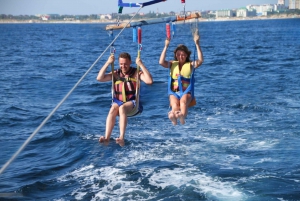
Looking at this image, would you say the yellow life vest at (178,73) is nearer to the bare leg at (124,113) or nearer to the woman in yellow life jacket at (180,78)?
the woman in yellow life jacket at (180,78)

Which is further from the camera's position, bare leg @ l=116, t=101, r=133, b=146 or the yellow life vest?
the yellow life vest

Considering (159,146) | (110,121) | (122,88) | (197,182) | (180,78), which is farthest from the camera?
(159,146)

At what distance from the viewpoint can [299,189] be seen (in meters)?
13.0

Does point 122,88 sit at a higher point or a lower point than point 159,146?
higher

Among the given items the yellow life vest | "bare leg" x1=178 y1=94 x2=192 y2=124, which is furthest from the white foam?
the yellow life vest

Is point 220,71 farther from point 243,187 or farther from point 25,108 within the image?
point 243,187

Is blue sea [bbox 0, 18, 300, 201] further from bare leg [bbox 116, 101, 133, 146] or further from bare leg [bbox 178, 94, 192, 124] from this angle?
bare leg [bbox 116, 101, 133, 146]

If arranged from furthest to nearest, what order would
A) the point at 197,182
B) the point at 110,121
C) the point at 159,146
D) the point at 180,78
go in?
the point at 159,146 → the point at 197,182 → the point at 180,78 → the point at 110,121

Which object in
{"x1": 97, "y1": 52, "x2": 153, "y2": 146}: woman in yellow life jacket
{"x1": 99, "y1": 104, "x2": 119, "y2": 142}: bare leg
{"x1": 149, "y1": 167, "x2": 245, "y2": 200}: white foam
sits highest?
{"x1": 97, "y1": 52, "x2": 153, "y2": 146}: woman in yellow life jacket

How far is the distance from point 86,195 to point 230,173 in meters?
3.99

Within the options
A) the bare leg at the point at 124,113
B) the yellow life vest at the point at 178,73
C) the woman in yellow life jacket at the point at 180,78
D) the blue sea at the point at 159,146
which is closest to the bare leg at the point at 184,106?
the woman in yellow life jacket at the point at 180,78

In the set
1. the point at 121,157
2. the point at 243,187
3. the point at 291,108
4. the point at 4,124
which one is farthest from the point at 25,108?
the point at 243,187

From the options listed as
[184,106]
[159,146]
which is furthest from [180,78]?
[159,146]

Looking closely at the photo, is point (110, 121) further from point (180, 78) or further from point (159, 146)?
point (159, 146)
